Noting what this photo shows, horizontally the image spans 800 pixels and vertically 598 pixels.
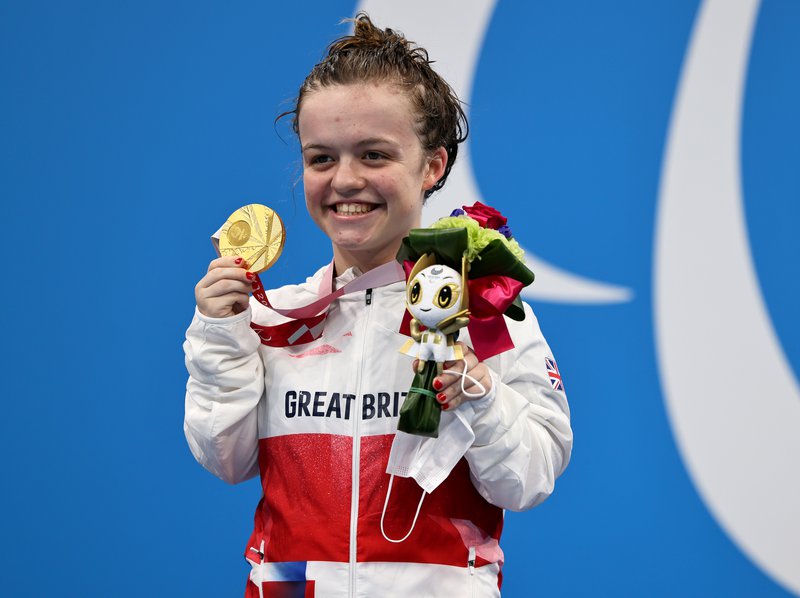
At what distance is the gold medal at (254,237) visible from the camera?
50.9 inches

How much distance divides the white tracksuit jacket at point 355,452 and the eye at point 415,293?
0.48 ft

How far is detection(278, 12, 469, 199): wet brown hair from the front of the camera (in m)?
1.28

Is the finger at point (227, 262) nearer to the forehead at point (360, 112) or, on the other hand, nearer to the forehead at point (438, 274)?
the forehead at point (360, 112)

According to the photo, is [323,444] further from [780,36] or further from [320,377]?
[780,36]

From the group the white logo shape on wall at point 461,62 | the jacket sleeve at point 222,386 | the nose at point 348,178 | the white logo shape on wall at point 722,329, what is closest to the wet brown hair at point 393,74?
the nose at point 348,178

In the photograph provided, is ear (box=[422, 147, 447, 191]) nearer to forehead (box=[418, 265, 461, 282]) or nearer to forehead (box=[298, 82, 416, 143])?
forehead (box=[298, 82, 416, 143])

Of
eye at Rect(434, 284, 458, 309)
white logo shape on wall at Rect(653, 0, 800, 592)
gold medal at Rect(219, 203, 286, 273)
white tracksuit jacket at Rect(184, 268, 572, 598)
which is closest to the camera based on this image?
eye at Rect(434, 284, 458, 309)

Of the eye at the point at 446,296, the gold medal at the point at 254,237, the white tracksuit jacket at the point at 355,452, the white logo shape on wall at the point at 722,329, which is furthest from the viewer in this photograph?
the white logo shape on wall at the point at 722,329

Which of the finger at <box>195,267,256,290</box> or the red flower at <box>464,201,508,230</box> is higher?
the red flower at <box>464,201,508,230</box>

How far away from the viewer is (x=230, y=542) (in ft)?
7.27

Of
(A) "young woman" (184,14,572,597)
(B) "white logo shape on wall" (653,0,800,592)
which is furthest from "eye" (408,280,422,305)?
(B) "white logo shape on wall" (653,0,800,592)

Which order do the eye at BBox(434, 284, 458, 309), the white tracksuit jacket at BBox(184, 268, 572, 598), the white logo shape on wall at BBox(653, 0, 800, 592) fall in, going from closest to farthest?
the eye at BBox(434, 284, 458, 309), the white tracksuit jacket at BBox(184, 268, 572, 598), the white logo shape on wall at BBox(653, 0, 800, 592)

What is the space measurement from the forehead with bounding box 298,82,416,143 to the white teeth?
3.4 inches

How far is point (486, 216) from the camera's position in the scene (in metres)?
1.16
